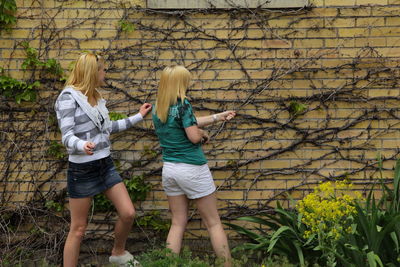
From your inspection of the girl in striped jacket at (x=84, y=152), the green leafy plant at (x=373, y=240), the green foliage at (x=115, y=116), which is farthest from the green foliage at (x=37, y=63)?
the green leafy plant at (x=373, y=240)

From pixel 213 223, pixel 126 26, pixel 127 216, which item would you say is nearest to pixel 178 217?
pixel 213 223

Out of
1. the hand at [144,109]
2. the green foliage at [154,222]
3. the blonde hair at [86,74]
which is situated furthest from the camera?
the green foliage at [154,222]

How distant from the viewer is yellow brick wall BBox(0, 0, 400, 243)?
4.91 m

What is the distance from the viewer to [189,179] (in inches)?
164

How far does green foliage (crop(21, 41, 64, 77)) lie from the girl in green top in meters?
1.19

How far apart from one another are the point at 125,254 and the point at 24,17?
87.5 inches

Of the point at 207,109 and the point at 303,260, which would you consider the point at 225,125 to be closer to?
the point at 207,109

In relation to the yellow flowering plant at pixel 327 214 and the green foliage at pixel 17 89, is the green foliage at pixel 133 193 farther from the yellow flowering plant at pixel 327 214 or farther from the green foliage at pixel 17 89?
the yellow flowering plant at pixel 327 214

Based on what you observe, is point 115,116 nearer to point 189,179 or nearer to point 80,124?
point 80,124

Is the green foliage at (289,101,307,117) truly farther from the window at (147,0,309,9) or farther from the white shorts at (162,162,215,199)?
the white shorts at (162,162,215,199)

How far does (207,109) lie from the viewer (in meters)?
4.96

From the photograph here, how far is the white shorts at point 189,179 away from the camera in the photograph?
4.16m

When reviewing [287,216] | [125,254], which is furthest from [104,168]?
[287,216]

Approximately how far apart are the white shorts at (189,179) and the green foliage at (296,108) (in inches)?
44.0
